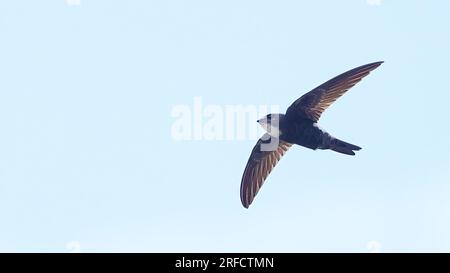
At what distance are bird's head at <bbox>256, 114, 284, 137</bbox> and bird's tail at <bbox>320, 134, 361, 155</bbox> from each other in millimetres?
571

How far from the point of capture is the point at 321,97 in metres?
10.4

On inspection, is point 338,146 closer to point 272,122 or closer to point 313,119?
point 313,119

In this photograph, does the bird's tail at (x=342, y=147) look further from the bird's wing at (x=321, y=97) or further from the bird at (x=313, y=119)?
the bird's wing at (x=321, y=97)

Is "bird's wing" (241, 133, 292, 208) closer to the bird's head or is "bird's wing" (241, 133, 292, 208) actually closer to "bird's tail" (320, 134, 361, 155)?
the bird's head

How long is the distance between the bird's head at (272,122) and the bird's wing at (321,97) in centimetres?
14

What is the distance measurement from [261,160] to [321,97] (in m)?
1.22

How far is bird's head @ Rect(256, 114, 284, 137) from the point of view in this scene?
10273mm

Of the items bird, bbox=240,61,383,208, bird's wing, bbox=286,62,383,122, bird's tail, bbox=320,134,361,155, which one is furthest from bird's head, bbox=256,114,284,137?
bird's tail, bbox=320,134,361,155

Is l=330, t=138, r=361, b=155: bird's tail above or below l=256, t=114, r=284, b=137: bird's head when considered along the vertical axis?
below

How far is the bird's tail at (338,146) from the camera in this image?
1000 cm

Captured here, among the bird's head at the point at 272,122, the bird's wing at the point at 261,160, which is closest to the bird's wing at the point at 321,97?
the bird's head at the point at 272,122

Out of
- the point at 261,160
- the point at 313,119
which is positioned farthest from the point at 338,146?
the point at 261,160
